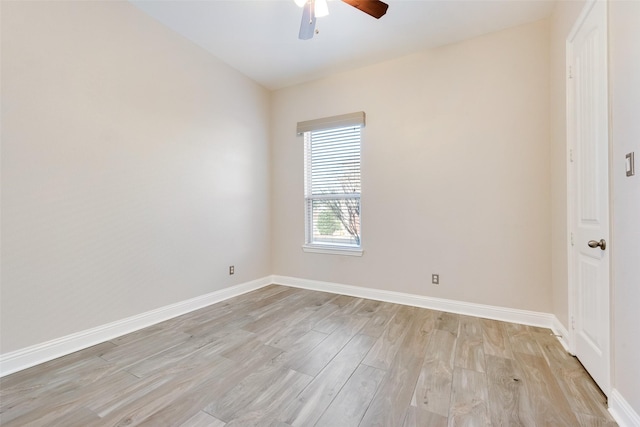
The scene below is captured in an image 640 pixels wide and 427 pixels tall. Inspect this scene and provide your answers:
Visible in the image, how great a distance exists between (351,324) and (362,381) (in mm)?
918

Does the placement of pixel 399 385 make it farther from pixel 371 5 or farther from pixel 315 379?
pixel 371 5

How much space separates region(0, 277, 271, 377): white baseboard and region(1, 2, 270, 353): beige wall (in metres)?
0.06

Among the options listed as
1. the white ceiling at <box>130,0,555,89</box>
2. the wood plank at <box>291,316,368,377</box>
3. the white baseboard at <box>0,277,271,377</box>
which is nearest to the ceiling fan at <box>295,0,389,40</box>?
the white ceiling at <box>130,0,555,89</box>

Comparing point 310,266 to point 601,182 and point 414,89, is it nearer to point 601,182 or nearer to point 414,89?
point 414,89

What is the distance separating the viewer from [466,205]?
9.57ft

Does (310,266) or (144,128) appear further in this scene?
(310,266)

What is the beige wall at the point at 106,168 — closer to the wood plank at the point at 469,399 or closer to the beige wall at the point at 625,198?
the wood plank at the point at 469,399

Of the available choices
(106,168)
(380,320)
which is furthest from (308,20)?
(380,320)

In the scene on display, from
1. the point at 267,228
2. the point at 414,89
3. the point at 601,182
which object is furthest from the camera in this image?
the point at 267,228

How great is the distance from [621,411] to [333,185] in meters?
3.10

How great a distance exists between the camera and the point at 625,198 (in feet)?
4.50

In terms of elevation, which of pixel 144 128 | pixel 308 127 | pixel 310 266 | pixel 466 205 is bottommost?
pixel 310 266

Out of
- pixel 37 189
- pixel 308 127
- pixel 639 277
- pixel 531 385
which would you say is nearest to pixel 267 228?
pixel 308 127

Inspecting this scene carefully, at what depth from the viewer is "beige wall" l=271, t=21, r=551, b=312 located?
8.67 feet
